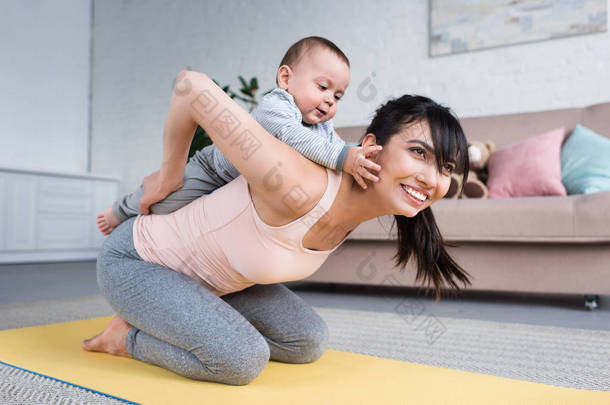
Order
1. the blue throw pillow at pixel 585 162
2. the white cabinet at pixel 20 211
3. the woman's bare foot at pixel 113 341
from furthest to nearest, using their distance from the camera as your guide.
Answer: the white cabinet at pixel 20 211, the blue throw pillow at pixel 585 162, the woman's bare foot at pixel 113 341

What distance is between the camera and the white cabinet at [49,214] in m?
4.30

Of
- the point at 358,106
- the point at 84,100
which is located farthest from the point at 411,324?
the point at 84,100

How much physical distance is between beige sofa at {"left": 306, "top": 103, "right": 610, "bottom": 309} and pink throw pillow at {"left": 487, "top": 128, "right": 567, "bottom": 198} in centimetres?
26

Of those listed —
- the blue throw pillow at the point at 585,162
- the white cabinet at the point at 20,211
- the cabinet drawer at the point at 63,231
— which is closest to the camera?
the blue throw pillow at the point at 585,162

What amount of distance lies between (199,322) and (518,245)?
168cm

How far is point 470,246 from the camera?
2400mm

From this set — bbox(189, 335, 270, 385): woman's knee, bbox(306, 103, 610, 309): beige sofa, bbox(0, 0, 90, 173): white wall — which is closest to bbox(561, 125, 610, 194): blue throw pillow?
bbox(306, 103, 610, 309): beige sofa

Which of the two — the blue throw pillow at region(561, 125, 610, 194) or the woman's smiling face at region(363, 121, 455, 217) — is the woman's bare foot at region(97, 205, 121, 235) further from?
the blue throw pillow at region(561, 125, 610, 194)

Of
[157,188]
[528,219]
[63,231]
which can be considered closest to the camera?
[157,188]

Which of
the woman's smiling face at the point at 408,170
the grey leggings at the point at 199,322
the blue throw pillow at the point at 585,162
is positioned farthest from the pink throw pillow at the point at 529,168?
the woman's smiling face at the point at 408,170

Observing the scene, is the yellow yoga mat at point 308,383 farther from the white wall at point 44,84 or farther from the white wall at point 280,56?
the white wall at point 44,84

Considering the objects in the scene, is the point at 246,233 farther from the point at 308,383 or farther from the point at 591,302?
the point at 591,302

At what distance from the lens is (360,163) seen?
99cm

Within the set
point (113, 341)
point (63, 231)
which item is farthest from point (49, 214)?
point (113, 341)
